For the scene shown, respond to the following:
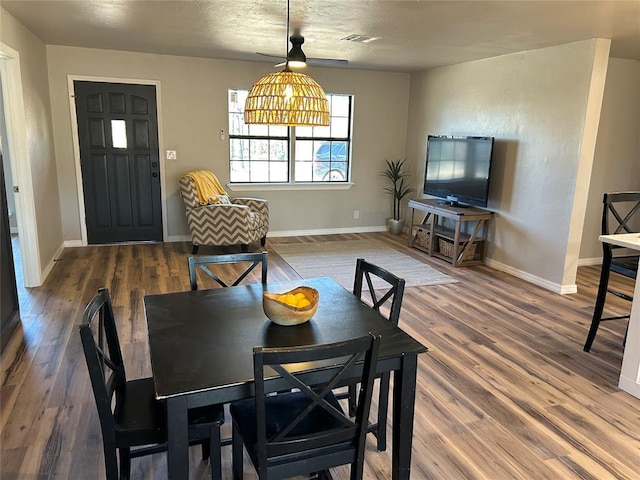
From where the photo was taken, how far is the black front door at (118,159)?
18.6 feet

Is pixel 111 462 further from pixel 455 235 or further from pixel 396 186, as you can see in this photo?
pixel 396 186

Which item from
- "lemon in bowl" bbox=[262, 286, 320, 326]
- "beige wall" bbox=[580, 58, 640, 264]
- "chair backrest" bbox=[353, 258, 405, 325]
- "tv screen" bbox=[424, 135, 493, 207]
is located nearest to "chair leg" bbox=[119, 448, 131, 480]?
"lemon in bowl" bbox=[262, 286, 320, 326]

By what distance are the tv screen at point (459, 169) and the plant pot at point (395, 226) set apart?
0.93m

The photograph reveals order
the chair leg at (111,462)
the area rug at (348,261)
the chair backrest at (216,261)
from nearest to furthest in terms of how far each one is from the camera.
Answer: the chair leg at (111,462)
the chair backrest at (216,261)
the area rug at (348,261)

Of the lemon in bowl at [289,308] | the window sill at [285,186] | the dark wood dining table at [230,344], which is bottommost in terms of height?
the dark wood dining table at [230,344]

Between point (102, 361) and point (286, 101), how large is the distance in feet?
4.25

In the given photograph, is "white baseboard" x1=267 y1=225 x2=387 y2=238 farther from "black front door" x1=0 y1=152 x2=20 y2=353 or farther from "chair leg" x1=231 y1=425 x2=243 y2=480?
"chair leg" x1=231 y1=425 x2=243 y2=480

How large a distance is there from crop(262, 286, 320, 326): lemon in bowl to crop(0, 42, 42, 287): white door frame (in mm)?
3398

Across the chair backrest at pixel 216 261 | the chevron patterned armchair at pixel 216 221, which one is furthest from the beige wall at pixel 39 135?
the chair backrest at pixel 216 261

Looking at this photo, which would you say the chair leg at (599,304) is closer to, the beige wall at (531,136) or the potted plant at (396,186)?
the beige wall at (531,136)

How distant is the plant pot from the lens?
23.3ft

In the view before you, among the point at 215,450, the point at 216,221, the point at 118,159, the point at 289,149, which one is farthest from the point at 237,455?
the point at 289,149

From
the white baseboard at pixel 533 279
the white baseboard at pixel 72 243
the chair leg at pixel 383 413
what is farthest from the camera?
the white baseboard at pixel 72 243

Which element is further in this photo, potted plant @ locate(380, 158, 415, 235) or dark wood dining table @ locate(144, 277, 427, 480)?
potted plant @ locate(380, 158, 415, 235)
